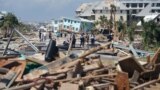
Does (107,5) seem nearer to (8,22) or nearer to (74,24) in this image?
(74,24)

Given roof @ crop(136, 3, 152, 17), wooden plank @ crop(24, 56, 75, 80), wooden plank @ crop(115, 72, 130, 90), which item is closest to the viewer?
wooden plank @ crop(115, 72, 130, 90)

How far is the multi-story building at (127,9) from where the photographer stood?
111938mm

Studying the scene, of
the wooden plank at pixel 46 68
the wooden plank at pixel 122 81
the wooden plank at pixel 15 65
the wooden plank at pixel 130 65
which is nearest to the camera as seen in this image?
the wooden plank at pixel 122 81

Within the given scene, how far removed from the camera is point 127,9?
116 m

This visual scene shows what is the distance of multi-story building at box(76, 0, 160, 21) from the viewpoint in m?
112

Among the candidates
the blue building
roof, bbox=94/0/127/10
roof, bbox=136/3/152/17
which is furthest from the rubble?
roof, bbox=94/0/127/10

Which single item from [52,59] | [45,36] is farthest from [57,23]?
[52,59]

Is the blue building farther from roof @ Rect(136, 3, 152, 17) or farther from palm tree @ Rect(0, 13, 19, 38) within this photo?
roof @ Rect(136, 3, 152, 17)

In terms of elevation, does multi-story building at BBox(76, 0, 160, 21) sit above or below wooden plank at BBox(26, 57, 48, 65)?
above

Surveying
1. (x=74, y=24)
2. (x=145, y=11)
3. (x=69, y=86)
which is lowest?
(x=74, y=24)

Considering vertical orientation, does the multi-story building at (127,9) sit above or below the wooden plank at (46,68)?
above

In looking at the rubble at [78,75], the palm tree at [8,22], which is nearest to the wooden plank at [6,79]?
the rubble at [78,75]

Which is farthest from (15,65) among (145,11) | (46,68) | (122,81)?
(145,11)

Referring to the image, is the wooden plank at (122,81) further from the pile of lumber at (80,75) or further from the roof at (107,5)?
the roof at (107,5)
